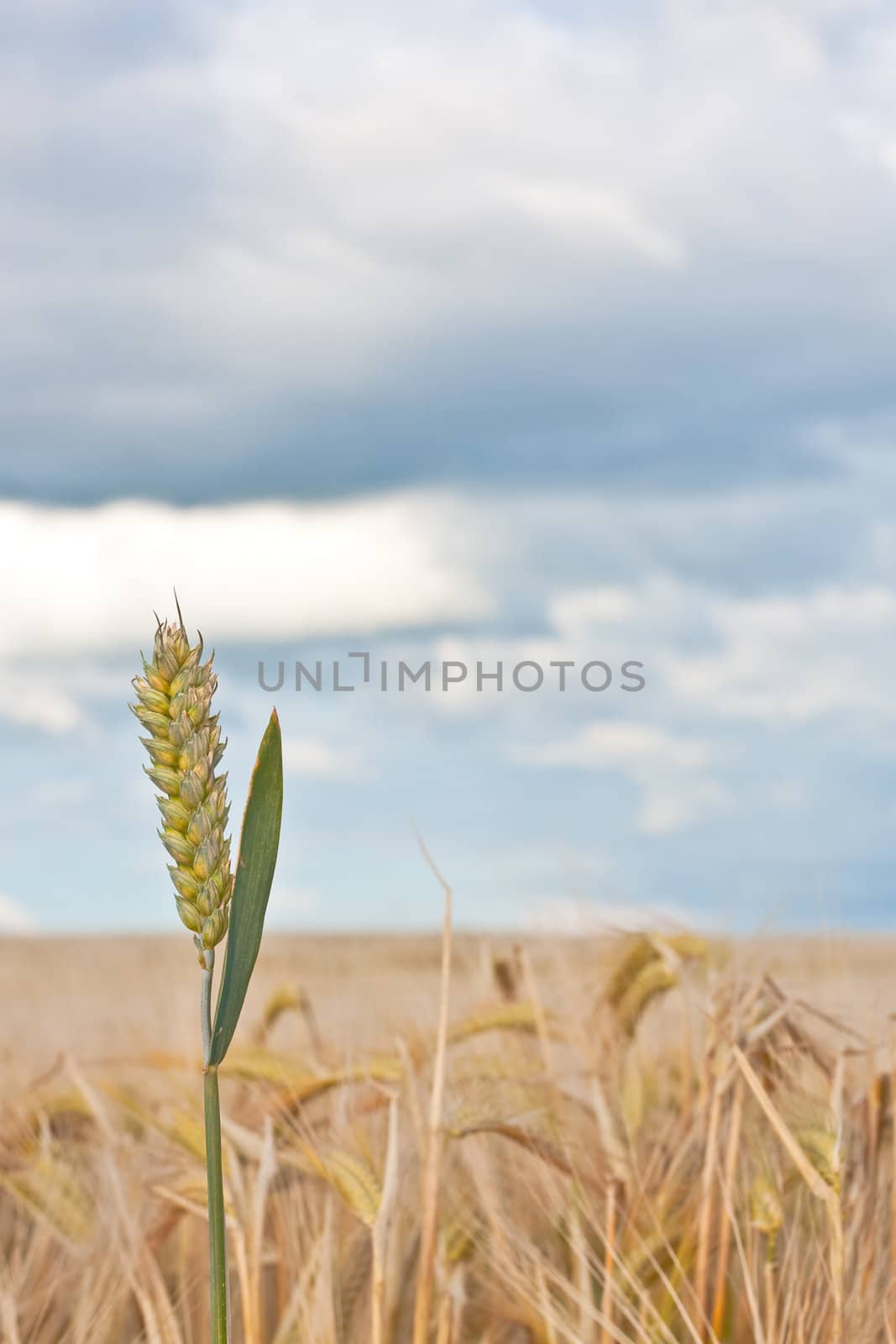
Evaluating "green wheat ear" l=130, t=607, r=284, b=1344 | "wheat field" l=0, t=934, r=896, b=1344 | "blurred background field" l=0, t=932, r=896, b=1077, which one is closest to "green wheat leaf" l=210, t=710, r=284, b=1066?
"green wheat ear" l=130, t=607, r=284, b=1344

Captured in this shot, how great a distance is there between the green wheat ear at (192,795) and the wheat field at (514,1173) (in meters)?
0.50

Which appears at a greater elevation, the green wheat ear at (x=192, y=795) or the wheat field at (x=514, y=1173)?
the green wheat ear at (x=192, y=795)

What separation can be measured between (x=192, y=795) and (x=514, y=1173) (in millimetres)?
1304

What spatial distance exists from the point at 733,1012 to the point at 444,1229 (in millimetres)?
403

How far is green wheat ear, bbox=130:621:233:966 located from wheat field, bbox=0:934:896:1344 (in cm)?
50

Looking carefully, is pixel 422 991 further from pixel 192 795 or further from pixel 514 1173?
pixel 192 795

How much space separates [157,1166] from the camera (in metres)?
1.68

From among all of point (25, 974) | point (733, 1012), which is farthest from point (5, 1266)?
point (25, 974)

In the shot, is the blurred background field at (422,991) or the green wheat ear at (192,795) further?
the blurred background field at (422,991)

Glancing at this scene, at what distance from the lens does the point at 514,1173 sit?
1725 mm

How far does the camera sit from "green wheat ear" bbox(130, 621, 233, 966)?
60 centimetres

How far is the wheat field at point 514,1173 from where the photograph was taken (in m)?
1.26

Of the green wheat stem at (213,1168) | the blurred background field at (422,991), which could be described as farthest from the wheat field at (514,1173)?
the green wheat stem at (213,1168)

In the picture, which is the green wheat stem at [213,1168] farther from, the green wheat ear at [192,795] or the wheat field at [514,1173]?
the wheat field at [514,1173]
